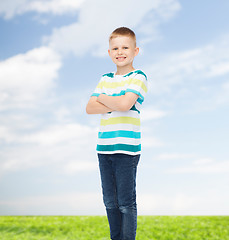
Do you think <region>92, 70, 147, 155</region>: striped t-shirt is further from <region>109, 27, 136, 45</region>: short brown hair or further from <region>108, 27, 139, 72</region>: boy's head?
<region>109, 27, 136, 45</region>: short brown hair

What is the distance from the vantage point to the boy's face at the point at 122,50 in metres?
2.73

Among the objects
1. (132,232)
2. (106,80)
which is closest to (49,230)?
(132,232)

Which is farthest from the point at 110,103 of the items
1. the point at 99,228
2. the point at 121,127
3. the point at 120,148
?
the point at 99,228

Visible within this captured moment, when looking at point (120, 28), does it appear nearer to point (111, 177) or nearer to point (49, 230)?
point (111, 177)

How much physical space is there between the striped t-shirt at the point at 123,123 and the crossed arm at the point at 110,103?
52 mm

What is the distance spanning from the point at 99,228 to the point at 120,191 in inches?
111

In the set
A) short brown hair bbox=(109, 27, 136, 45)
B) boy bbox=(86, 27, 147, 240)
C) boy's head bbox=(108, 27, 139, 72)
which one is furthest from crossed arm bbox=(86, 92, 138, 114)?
short brown hair bbox=(109, 27, 136, 45)

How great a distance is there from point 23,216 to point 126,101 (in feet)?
15.2

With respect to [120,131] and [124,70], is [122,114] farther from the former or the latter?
[124,70]

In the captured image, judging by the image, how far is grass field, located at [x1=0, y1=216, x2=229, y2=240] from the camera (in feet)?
15.7

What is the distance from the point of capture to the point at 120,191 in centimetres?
256

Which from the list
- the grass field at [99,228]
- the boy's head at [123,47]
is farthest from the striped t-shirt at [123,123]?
the grass field at [99,228]

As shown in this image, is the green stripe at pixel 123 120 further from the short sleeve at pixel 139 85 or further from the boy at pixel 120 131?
the short sleeve at pixel 139 85

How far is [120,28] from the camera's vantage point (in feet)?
9.19
